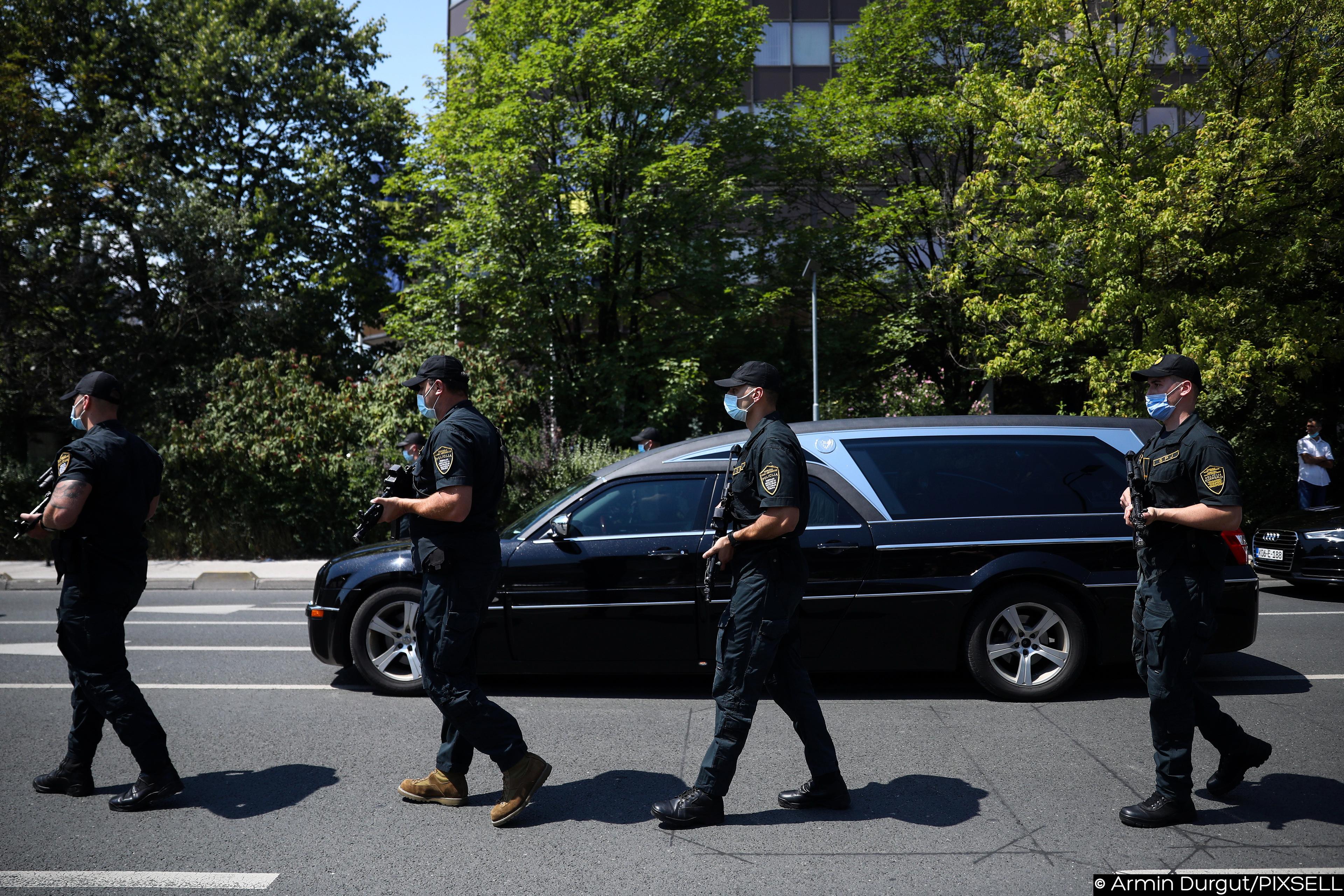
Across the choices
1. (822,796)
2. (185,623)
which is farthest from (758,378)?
(185,623)

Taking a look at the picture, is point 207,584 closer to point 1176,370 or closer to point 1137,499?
point 1137,499

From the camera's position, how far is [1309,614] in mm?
9375

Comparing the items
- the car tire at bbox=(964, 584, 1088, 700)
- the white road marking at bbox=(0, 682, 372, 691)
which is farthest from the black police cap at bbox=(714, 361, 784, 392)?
the white road marking at bbox=(0, 682, 372, 691)

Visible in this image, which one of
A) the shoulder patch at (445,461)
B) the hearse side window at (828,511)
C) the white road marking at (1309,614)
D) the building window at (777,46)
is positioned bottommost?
the white road marking at (1309,614)

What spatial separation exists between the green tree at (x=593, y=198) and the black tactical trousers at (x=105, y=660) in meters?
12.8

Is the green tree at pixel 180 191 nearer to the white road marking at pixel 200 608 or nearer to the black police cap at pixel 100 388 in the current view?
the white road marking at pixel 200 608

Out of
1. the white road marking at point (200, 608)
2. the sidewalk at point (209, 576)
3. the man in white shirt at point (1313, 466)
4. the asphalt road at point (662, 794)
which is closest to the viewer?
the asphalt road at point (662, 794)

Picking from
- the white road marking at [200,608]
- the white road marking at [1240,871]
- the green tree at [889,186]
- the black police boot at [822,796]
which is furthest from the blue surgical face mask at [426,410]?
the green tree at [889,186]

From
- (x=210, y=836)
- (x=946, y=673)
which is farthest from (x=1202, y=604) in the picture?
(x=210, y=836)

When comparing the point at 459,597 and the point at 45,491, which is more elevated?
the point at 45,491

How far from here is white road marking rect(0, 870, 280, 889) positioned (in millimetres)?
3432

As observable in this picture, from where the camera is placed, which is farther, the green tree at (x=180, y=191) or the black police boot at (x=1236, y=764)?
the green tree at (x=180, y=191)

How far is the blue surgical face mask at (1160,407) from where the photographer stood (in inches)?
169

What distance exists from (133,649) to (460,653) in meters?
5.41
